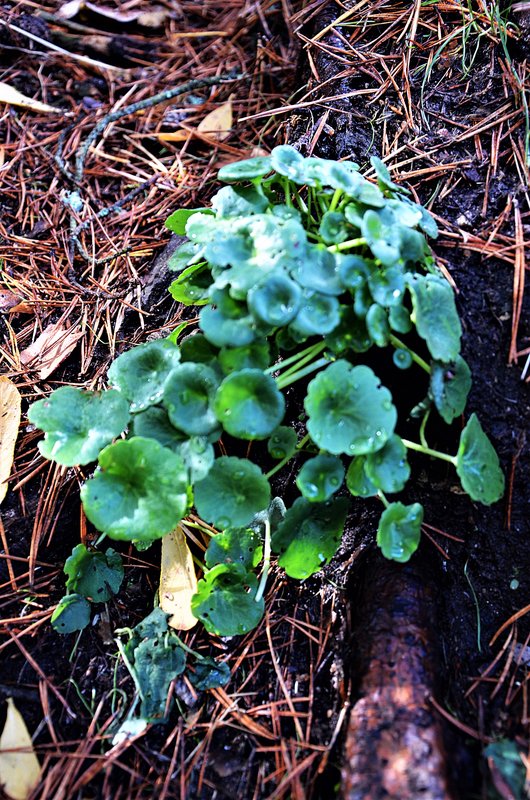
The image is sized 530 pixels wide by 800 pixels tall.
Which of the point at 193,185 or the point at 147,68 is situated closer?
the point at 193,185

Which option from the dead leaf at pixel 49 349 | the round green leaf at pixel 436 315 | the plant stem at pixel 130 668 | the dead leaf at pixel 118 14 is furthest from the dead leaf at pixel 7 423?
the dead leaf at pixel 118 14

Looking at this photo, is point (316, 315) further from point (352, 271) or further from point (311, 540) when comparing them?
point (311, 540)

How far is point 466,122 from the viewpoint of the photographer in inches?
78.6

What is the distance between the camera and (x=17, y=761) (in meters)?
1.44

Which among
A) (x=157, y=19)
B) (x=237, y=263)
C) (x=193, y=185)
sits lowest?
(x=193, y=185)

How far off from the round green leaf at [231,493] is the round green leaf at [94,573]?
1.33 feet

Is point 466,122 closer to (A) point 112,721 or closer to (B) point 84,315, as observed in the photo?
(B) point 84,315

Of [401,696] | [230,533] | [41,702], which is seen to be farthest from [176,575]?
[401,696]

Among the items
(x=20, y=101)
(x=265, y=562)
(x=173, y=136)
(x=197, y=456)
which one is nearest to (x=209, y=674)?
(x=265, y=562)

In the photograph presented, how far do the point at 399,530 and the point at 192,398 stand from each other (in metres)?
0.62

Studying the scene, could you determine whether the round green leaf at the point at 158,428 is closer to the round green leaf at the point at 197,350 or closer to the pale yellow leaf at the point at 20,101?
the round green leaf at the point at 197,350

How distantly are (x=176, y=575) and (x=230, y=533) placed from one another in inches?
8.7

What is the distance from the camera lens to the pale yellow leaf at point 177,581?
170 centimetres

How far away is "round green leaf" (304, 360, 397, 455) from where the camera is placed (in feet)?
4.82
